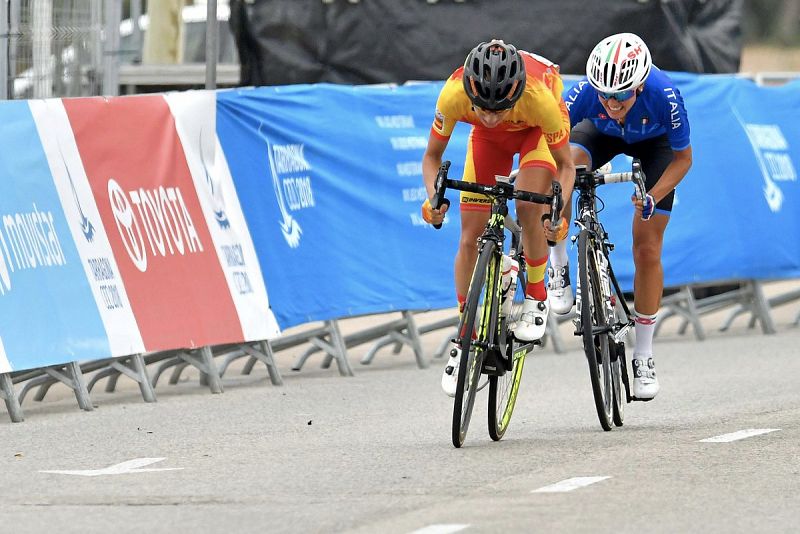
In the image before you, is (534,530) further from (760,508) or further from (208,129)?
(208,129)

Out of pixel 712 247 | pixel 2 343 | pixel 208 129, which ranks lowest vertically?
pixel 712 247

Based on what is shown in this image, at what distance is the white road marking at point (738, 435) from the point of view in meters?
8.99

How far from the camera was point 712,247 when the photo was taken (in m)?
15.8

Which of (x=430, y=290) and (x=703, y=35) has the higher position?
(x=703, y=35)

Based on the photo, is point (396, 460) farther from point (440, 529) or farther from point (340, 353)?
point (340, 353)

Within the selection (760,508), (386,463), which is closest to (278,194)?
(386,463)

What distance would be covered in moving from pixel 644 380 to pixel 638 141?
130 centimetres

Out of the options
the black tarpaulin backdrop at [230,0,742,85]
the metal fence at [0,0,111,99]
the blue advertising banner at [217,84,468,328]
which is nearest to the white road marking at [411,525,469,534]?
the blue advertising banner at [217,84,468,328]

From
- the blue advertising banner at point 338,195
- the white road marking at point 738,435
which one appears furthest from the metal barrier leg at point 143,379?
the white road marking at point 738,435

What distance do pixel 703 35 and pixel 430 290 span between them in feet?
17.4

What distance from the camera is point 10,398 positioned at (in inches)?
406

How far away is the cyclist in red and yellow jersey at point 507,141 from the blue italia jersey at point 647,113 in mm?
528

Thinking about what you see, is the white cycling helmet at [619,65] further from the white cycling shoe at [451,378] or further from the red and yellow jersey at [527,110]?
the white cycling shoe at [451,378]

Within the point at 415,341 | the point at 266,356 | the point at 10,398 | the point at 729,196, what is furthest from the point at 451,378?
the point at 729,196
